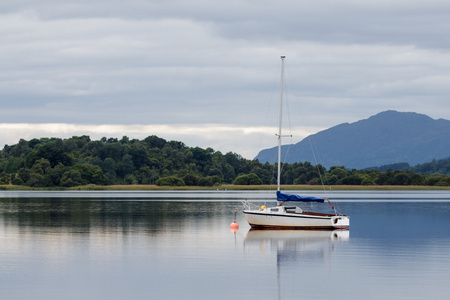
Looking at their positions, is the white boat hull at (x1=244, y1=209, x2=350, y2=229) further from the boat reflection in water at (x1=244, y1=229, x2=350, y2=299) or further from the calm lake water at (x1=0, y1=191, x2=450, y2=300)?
the calm lake water at (x1=0, y1=191, x2=450, y2=300)

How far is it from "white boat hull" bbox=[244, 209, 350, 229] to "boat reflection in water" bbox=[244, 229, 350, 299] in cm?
52

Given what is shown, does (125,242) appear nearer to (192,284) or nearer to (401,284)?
(192,284)

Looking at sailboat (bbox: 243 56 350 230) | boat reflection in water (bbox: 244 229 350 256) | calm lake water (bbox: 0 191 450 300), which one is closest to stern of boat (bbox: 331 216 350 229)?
sailboat (bbox: 243 56 350 230)

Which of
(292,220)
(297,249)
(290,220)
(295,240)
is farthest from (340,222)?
(297,249)

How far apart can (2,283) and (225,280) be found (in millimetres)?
10034

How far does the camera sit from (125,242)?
1865 inches

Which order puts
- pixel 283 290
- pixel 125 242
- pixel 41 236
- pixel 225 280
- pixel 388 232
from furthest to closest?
pixel 388 232 → pixel 41 236 → pixel 125 242 → pixel 225 280 → pixel 283 290

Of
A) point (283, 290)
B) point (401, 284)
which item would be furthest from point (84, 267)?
point (401, 284)

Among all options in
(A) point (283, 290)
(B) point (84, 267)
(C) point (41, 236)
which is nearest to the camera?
(A) point (283, 290)

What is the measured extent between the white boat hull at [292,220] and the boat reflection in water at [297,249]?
0.52 meters

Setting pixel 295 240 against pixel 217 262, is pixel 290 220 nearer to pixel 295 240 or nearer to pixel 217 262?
pixel 295 240

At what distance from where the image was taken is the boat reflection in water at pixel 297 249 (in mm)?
32531

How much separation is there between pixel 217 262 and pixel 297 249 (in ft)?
29.8

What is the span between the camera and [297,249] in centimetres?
4547
